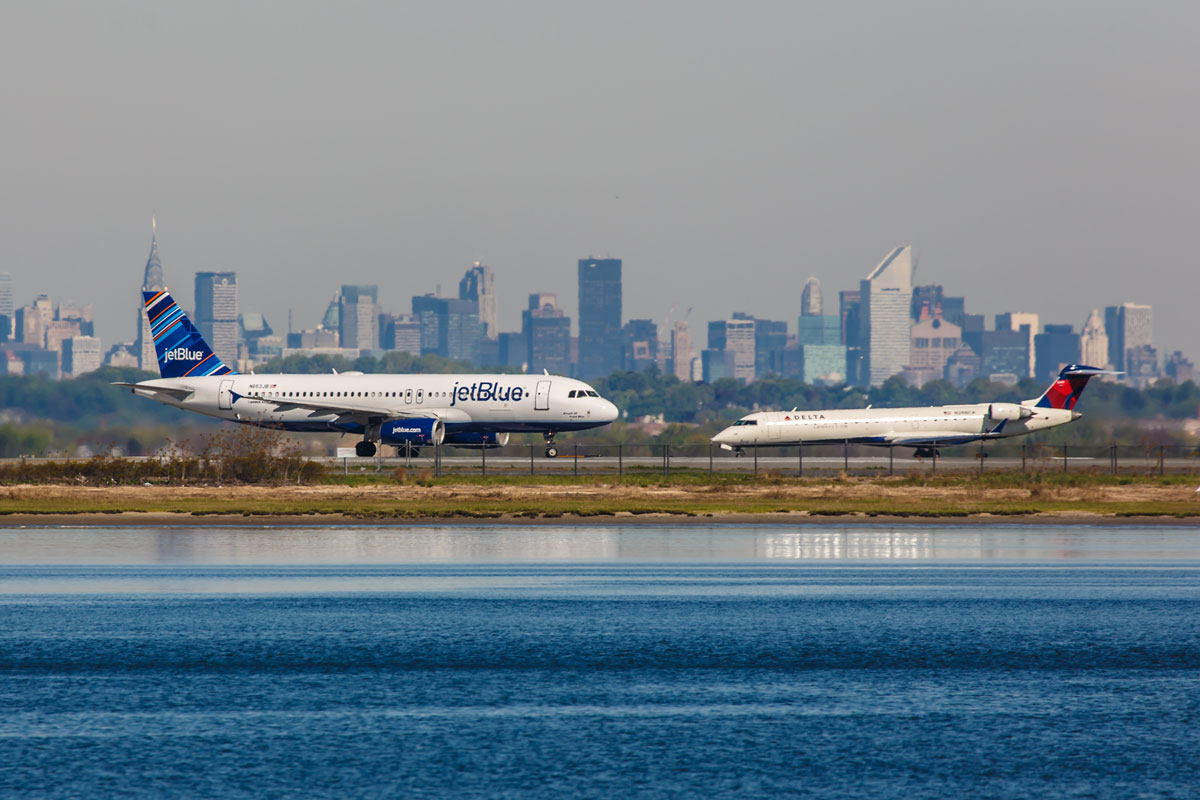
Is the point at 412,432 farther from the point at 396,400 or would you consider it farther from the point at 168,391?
the point at 168,391

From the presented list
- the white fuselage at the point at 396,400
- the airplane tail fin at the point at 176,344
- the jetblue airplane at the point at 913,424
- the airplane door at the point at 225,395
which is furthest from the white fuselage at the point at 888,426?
the airplane tail fin at the point at 176,344

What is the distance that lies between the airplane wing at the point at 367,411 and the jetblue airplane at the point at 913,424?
65.1ft

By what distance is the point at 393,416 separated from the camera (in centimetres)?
8206

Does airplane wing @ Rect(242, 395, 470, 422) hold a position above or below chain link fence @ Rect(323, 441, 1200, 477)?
above

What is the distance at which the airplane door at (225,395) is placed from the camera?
287 feet

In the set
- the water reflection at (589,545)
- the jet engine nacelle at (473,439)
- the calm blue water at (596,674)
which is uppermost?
the jet engine nacelle at (473,439)

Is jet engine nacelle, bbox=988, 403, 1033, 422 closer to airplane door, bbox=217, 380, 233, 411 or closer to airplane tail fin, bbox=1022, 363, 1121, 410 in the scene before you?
airplane tail fin, bbox=1022, 363, 1121, 410

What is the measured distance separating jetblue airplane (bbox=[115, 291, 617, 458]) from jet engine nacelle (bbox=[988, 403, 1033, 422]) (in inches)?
1142

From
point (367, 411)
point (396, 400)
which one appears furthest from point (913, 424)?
point (367, 411)

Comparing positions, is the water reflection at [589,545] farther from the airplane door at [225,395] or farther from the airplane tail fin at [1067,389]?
the airplane tail fin at [1067,389]

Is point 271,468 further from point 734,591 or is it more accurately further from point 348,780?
point 348,780

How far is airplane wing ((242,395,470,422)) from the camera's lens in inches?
3204

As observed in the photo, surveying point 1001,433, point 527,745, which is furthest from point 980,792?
point 1001,433

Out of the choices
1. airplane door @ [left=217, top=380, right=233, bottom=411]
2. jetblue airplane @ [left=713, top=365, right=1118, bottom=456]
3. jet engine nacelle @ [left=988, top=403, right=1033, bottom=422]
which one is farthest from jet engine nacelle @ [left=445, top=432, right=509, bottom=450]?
jet engine nacelle @ [left=988, top=403, right=1033, bottom=422]
